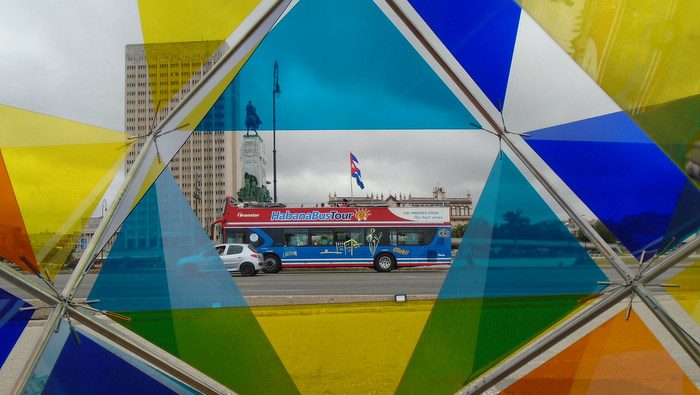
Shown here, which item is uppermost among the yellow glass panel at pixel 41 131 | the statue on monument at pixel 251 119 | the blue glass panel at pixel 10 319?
the statue on monument at pixel 251 119

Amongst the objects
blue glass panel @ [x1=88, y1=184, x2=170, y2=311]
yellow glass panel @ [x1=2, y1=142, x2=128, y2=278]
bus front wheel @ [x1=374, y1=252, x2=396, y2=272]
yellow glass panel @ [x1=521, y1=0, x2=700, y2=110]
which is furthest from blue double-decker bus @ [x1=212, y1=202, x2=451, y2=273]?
yellow glass panel @ [x1=521, y1=0, x2=700, y2=110]

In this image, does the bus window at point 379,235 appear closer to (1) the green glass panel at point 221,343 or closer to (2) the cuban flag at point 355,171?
(2) the cuban flag at point 355,171

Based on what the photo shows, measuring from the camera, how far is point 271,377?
3486mm

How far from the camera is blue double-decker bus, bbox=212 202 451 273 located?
14156 millimetres

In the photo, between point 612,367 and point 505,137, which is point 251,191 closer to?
point 505,137

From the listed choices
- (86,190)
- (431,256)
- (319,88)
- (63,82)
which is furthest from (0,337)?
(431,256)

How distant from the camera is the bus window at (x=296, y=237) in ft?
49.3

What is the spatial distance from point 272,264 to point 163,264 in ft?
45.5

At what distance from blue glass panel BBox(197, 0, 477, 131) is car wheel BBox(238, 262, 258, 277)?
8.18m

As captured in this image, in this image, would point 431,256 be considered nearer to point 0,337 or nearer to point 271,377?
point 271,377

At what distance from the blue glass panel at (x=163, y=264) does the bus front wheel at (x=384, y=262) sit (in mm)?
12891

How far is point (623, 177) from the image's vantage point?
119 inches

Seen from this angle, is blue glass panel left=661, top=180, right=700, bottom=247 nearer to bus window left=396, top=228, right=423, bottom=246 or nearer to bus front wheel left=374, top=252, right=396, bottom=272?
bus window left=396, top=228, right=423, bottom=246

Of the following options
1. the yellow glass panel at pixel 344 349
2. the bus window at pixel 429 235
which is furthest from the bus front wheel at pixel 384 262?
the yellow glass panel at pixel 344 349
